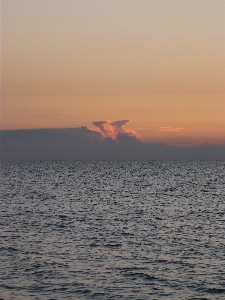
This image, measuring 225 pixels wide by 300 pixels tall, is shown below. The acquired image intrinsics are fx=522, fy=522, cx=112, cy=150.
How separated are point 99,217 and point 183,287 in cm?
3009

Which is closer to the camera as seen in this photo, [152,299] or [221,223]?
[152,299]

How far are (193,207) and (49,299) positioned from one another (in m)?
46.0

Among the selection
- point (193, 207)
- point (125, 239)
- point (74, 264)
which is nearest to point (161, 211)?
point (193, 207)

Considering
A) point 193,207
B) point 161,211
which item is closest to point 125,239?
point 161,211

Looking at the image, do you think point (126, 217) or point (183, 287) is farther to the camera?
Answer: point (126, 217)

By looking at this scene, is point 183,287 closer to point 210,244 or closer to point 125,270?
point 125,270

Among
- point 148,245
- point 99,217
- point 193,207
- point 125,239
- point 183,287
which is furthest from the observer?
point 193,207

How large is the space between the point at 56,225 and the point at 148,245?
13.5 meters

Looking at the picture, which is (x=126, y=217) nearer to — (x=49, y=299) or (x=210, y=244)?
(x=210, y=244)

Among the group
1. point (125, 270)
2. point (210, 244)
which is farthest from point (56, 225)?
point (125, 270)

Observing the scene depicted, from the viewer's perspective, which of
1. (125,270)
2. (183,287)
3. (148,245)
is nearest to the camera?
(183,287)

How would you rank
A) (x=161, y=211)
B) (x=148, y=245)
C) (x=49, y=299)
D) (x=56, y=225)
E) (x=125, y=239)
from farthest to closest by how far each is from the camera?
(x=161, y=211)
(x=56, y=225)
(x=125, y=239)
(x=148, y=245)
(x=49, y=299)

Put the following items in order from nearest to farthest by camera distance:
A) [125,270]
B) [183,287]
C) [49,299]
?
[49,299] → [183,287] → [125,270]

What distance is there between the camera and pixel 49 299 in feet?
87.7
